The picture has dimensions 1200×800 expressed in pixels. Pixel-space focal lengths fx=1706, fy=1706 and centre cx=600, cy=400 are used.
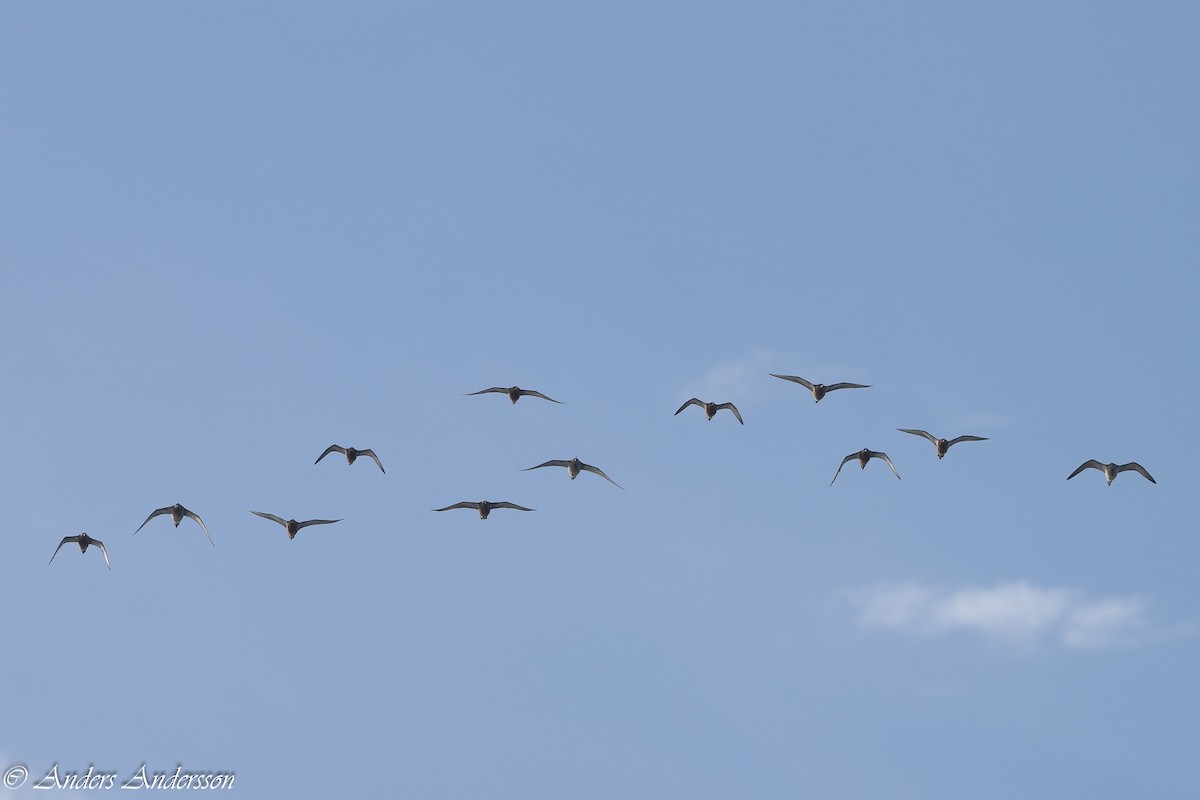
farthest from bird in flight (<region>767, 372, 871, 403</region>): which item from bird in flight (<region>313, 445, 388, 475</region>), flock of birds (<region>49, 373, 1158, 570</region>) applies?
bird in flight (<region>313, 445, 388, 475</region>)

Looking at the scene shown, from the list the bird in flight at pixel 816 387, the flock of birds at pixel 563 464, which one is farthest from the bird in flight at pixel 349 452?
the bird in flight at pixel 816 387

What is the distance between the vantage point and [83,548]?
9756cm

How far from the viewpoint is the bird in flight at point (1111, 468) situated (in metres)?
92.1

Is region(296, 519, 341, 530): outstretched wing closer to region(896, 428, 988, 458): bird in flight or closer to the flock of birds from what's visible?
the flock of birds

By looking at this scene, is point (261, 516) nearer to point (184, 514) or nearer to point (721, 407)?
point (184, 514)

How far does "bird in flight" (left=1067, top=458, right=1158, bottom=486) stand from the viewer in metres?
92.1

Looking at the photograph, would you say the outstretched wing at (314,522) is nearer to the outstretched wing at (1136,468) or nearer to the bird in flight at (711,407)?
the bird in flight at (711,407)

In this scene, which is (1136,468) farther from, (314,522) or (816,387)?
(314,522)

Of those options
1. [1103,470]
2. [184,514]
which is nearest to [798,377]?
[1103,470]

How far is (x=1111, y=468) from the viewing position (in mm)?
93500

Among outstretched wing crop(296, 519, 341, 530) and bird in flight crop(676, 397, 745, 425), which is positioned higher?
bird in flight crop(676, 397, 745, 425)

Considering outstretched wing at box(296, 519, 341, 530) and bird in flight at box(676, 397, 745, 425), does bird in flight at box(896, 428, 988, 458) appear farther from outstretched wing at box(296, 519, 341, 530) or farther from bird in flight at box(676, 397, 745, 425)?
outstretched wing at box(296, 519, 341, 530)

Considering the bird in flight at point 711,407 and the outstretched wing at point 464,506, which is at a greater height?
the bird in flight at point 711,407

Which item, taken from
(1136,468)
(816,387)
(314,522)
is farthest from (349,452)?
(1136,468)
